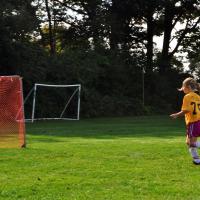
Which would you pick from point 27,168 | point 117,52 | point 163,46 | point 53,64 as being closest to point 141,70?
point 117,52

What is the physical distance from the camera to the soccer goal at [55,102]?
36062 mm

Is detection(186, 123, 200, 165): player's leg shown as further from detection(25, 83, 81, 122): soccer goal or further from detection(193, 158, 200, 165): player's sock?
detection(25, 83, 81, 122): soccer goal

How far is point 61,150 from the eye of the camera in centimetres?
1386

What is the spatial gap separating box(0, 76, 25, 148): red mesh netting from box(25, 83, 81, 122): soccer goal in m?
14.7

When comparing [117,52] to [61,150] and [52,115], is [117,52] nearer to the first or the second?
[52,115]

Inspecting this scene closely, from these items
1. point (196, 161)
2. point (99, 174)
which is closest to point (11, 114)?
point (196, 161)

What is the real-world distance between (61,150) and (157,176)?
16.1ft

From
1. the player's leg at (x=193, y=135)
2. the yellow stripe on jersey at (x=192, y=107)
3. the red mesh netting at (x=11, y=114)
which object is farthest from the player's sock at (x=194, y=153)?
the red mesh netting at (x=11, y=114)

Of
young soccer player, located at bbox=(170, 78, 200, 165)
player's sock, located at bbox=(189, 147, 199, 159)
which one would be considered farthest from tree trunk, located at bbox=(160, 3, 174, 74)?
player's sock, located at bbox=(189, 147, 199, 159)

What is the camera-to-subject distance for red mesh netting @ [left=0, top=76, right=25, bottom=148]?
16.2m

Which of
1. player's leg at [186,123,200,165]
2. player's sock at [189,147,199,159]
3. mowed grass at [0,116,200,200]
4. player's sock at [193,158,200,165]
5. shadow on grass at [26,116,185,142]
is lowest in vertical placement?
shadow on grass at [26,116,185,142]

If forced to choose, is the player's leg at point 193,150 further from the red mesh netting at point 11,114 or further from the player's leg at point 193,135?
the red mesh netting at point 11,114

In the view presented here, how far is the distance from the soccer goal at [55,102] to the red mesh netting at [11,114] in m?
14.7

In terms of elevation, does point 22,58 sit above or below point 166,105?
above
